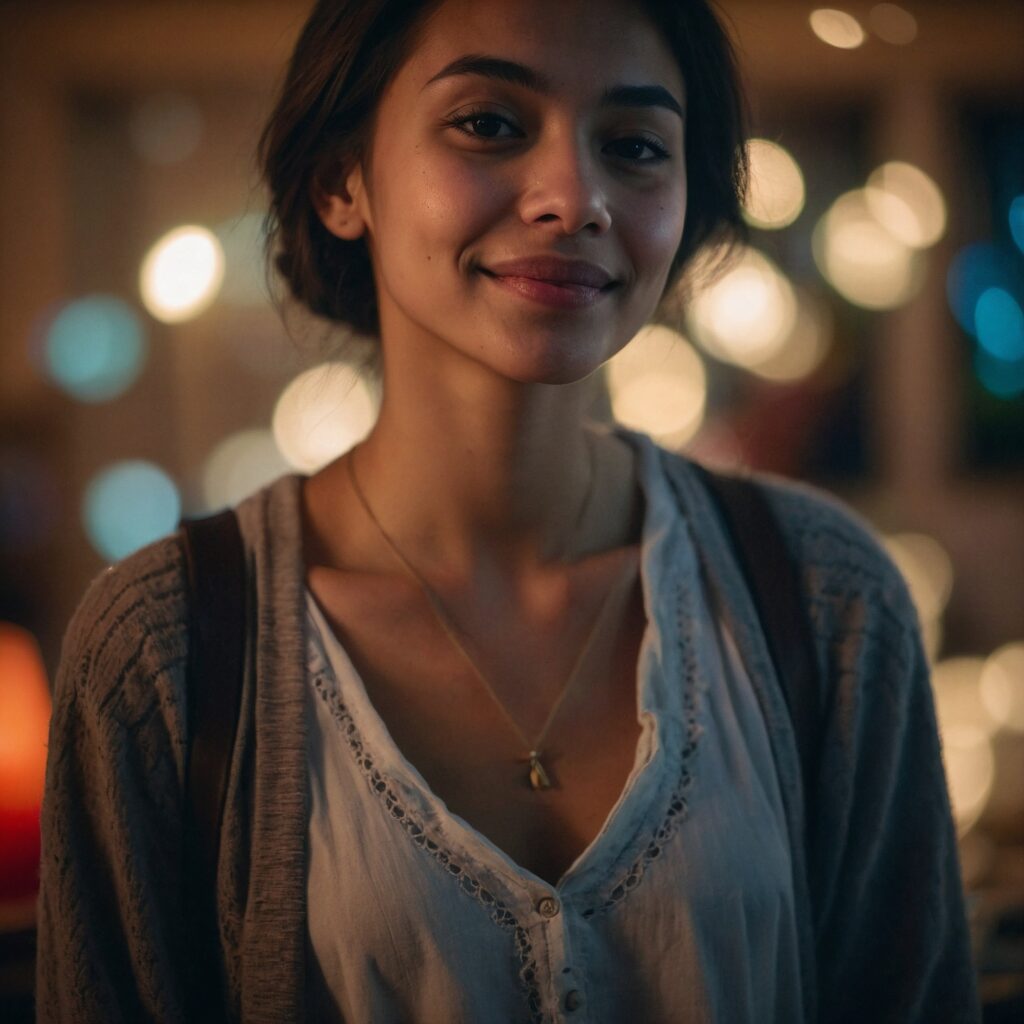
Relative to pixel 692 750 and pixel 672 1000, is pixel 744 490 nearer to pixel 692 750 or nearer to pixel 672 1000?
pixel 692 750

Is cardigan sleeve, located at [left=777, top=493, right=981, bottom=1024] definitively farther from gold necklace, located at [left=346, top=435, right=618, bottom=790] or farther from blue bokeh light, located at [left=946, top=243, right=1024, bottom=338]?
blue bokeh light, located at [left=946, top=243, right=1024, bottom=338]

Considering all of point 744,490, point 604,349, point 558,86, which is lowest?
point 744,490

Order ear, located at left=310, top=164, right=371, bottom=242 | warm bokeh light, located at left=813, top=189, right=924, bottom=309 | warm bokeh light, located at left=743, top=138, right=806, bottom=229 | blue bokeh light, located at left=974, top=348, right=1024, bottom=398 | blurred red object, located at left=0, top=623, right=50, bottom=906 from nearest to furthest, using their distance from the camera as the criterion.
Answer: ear, located at left=310, top=164, right=371, bottom=242 → warm bokeh light, located at left=743, top=138, right=806, bottom=229 → blurred red object, located at left=0, top=623, right=50, bottom=906 → warm bokeh light, located at left=813, top=189, right=924, bottom=309 → blue bokeh light, located at left=974, top=348, right=1024, bottom=398

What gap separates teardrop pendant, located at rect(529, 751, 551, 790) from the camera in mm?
937

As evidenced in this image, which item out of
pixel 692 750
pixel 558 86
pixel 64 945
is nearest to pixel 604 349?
pixel 558 86

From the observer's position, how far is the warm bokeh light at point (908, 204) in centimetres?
352

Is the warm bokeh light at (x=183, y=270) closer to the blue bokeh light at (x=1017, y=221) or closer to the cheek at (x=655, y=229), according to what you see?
the cheek at (x=655, y=229)

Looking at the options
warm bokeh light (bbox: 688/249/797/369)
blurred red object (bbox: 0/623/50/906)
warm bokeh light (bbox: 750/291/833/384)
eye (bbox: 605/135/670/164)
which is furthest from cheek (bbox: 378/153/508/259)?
warm bokeh light (bbox: 750/291/833/384)

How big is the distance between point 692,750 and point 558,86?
59 cm

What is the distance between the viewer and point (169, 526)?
11.0ft

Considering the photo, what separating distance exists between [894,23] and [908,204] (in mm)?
594

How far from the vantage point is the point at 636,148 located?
3.06 feet

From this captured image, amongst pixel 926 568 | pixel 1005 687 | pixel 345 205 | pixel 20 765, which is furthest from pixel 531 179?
pixel 926 568

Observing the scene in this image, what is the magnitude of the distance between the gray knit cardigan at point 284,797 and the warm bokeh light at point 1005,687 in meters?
2.38
